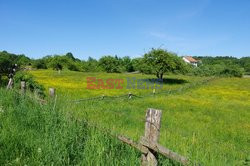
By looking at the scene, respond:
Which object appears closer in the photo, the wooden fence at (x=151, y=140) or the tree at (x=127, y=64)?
the wooden fence at (x=151, y=140)

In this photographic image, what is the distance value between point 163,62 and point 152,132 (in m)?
40.6

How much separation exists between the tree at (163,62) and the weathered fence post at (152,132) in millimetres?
39646

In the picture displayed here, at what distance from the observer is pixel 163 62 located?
141ft

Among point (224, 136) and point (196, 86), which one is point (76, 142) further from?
point (196, 86)

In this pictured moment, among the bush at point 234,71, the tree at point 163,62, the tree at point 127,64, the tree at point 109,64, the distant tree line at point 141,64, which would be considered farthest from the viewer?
the tree at point 127,64

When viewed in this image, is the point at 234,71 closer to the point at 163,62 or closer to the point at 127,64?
the point at 127,64

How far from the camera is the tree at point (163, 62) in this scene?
42.8 metres

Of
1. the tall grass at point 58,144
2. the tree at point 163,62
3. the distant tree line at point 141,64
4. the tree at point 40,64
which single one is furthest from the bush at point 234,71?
the tall grass at point 58,144

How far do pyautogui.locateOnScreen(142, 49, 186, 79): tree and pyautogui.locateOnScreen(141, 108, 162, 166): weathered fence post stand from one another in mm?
39646

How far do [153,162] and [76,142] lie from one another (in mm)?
1371

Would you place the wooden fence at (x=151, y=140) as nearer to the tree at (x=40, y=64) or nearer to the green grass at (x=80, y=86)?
the green grass at (x=80, y=86)

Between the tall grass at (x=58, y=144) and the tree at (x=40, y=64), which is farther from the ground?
the tree at (x=40, y=64)

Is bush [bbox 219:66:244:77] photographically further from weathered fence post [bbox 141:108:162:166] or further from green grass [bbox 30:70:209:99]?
weathered fence post [bbox 141:108:162:166]

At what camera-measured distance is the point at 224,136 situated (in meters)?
11.1
